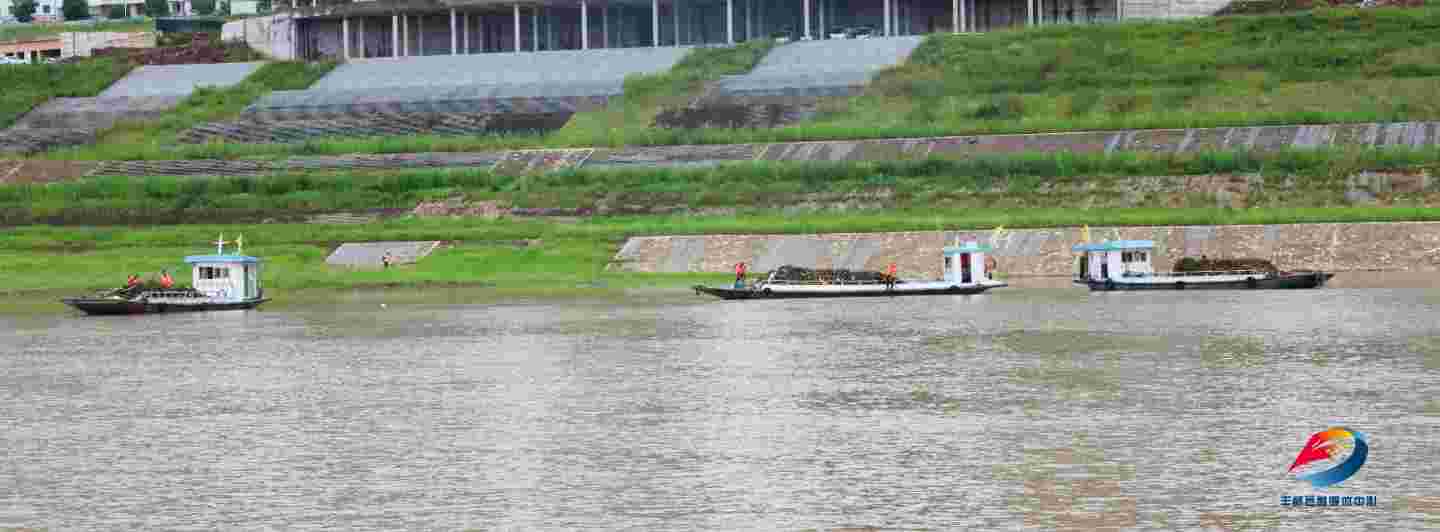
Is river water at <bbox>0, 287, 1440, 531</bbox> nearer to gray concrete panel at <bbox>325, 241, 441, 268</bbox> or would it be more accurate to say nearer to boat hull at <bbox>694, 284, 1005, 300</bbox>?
boat hull at <bbox>694, 284, 1005, 300</bbox>

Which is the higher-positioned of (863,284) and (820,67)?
(820,67)

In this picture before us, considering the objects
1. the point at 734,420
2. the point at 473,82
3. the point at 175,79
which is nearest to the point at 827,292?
the point at 734,420

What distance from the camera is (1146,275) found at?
95.3m

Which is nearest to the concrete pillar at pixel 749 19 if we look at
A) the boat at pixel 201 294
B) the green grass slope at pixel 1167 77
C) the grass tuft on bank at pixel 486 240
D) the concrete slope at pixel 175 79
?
the green grass slope at pixel 1167 77

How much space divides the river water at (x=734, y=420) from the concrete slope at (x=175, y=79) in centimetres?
8933

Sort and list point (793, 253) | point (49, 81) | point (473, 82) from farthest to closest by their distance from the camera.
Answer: point (49, 81) → point (473, 82) → point (793, 253)

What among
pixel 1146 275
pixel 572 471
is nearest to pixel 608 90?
pixel 1146 275

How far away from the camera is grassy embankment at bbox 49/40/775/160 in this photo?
139 m

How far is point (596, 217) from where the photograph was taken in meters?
117

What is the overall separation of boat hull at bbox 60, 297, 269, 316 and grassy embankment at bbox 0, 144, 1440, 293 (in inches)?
313

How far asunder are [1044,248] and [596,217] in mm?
24386

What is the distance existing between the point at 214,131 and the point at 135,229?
3143cm

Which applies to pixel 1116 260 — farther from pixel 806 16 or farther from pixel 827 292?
pixel 806 16

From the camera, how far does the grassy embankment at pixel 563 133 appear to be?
138625mm
